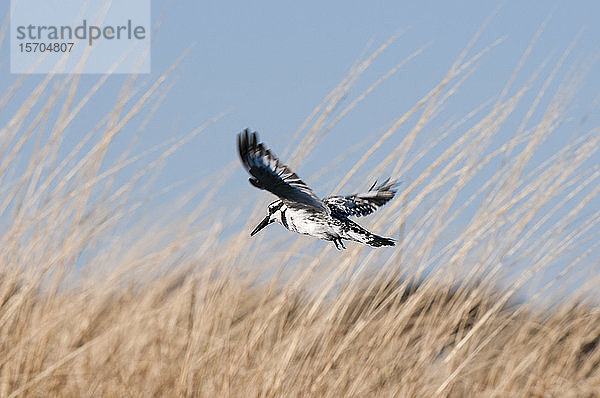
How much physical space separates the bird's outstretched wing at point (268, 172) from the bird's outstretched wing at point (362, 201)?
0.54 ft

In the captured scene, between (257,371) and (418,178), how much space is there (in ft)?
2.33

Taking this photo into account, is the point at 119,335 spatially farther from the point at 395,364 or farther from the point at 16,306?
the point at 395,364

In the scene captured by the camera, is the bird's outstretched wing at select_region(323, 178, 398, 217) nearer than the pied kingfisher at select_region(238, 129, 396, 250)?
No

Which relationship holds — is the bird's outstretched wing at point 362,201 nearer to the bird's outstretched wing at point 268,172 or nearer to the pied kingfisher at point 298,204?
the pied kingfisher at point 298,204

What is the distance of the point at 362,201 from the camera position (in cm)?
229

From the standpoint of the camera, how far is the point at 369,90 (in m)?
2.67

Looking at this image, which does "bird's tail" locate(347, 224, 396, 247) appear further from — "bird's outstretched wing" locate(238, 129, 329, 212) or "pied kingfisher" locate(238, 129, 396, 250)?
"bird's outstretched wing" locate(238, 129, 329, 212)

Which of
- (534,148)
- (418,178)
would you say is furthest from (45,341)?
(534,148)

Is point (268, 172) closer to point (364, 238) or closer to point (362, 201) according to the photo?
point (364, 238)

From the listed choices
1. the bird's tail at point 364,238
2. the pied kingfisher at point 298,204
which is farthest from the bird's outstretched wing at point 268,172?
the bird's tail at point 364,238

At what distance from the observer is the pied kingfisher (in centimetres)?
183

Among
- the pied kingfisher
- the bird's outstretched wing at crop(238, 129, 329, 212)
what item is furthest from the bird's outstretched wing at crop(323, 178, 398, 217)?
the bird's outstretched wing at crop(238, 129, 329, 212)

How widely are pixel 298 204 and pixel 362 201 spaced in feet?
1.19

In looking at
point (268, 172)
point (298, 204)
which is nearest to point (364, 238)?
point (298, 204)
